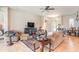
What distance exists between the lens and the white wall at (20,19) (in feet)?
5.50

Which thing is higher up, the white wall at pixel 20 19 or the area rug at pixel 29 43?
the white wall at pixel 20 19

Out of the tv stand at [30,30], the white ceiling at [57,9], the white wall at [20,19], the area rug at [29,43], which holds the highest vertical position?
the white ceiling at [57,9]

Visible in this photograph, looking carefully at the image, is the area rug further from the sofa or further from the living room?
the sofa

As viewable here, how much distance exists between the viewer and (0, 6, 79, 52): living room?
1.66 metres

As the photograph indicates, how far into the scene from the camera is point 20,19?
1741 millimetres

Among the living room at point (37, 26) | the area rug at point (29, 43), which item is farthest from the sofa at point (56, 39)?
the area rug at point (29, 43)

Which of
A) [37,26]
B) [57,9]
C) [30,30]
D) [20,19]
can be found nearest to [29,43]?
[30,30]

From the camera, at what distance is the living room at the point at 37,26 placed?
1662 millimetres

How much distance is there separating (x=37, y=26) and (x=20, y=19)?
1.12ft

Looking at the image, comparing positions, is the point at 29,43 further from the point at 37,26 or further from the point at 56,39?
the point at 56,39

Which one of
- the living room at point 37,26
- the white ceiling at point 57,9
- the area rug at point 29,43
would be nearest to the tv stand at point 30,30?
the living room at point 37,26

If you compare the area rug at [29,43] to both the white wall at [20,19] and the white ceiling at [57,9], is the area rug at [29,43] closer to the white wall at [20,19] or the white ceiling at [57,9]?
the white wall at [20,19]
